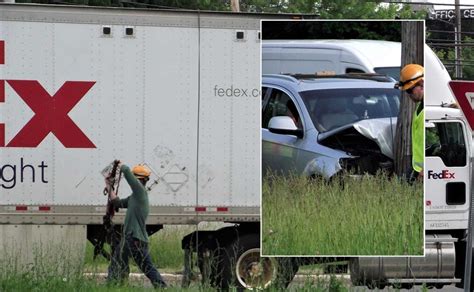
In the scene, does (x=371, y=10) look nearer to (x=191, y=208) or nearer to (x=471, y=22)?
(x=191, y=208)

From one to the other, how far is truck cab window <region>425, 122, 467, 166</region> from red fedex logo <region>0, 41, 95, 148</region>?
14.3 feet

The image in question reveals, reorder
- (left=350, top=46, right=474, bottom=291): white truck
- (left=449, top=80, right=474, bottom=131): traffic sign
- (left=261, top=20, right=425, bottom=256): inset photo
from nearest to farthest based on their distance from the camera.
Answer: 1. (left=261, top=20, right=425, bottom=256): inset photo
2. (left=449, top=80, right=474, bottom=131): traffic sign
3. (left=350, top=46, right=474, bottom=291): white truck

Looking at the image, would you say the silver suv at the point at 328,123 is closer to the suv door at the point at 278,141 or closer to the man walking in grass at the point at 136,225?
the suv door at the point at 278,141

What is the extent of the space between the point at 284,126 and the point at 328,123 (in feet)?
1.58

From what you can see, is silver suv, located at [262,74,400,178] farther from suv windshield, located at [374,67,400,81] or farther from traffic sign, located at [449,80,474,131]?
traffic sign, located at [449,80,474,131]

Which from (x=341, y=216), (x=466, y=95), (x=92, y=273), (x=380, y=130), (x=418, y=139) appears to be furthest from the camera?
(x=92, y=273)

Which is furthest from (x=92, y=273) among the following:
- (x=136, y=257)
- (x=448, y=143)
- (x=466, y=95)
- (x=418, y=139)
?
(x=448, y=143)

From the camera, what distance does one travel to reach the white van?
8.70 metres

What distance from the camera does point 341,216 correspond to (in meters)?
8.86

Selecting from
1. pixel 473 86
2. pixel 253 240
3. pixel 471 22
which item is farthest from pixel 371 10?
pixel 471 22

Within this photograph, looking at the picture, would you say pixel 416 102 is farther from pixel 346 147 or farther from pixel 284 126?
pixel 284 126

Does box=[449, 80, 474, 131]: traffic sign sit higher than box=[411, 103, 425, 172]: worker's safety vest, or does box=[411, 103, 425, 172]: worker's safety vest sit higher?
box=[449, 80, 474, 131]: traffic sign

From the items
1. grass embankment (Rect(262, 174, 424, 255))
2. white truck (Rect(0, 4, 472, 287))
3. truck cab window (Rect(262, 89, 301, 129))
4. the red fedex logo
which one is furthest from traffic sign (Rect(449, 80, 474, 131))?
the red fedex logo

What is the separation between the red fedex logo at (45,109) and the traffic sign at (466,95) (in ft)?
14.4
